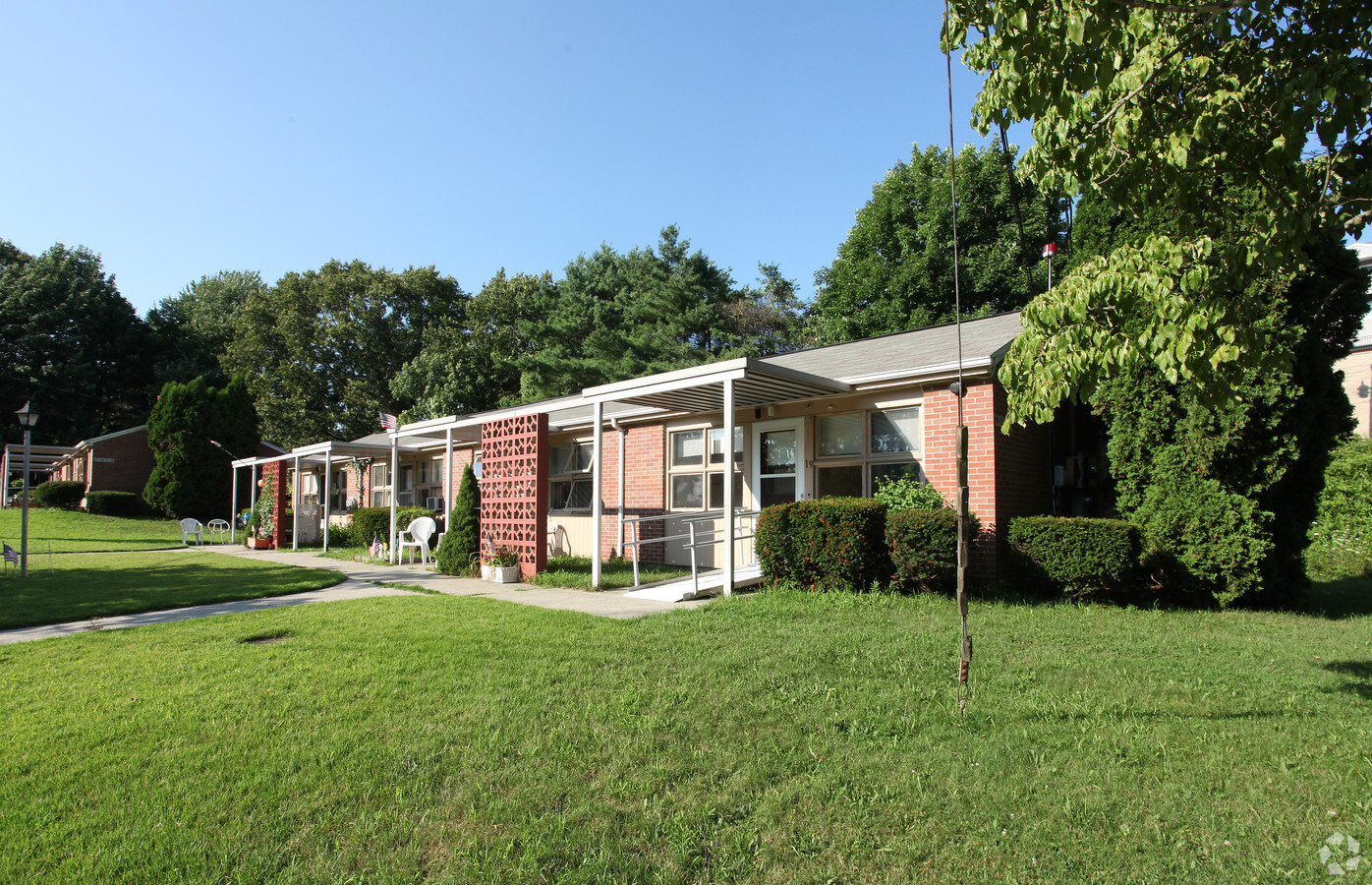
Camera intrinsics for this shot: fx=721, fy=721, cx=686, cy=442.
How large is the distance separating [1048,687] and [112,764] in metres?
5.48

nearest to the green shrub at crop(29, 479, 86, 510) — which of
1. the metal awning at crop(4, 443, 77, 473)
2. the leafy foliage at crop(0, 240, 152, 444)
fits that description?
the metal awning at crop(4, 443, 77, 473)

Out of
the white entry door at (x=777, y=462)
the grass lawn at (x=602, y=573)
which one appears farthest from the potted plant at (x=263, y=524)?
the white entry door at (x=777, y=462)

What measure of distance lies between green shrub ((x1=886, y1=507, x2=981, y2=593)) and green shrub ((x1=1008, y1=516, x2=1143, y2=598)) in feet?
2.17

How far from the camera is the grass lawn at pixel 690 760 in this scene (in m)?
2.88

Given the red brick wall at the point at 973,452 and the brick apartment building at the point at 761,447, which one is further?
the brick apartment building at the point at 761,447

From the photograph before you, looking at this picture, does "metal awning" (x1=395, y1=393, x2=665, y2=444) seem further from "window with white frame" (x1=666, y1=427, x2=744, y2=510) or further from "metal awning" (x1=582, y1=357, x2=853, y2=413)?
"metal awning" (x1=582, y1=357, x2=853, y2=413)

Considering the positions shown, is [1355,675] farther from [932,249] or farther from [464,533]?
[932,249]

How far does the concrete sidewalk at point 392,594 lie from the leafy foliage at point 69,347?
37.5 meters

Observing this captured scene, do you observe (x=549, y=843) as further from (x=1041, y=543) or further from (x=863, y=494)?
(x=863, y=494)

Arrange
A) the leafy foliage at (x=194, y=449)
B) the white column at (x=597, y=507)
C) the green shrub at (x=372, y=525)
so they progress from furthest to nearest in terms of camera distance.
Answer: the leafy foliage at (x=194, y=449) < the green shrub at (x=372, y=525) < the white column at (x=597, y=507)

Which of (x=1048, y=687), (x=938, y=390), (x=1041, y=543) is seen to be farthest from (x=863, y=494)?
(x=1048, y=687)

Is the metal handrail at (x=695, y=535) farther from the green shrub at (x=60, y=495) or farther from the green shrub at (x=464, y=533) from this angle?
the green shrub at (x=60, y=495)

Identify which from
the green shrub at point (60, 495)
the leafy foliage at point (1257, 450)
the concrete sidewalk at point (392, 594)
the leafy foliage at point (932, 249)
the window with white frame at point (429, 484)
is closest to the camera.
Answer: the leafy foliage at point (1257, 450)

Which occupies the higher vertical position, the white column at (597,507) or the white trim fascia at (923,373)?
the white trim fascia at (923,373)
